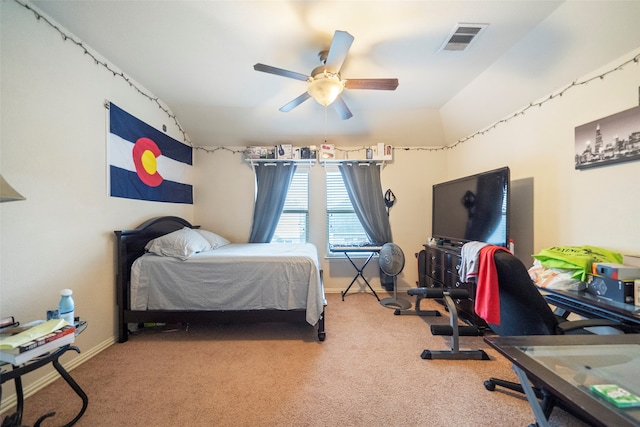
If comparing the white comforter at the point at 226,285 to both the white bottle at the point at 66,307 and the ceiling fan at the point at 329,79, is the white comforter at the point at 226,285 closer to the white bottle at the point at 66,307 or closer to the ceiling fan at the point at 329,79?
the white bottle at the point at 66,307

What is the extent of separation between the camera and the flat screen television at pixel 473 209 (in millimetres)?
2346

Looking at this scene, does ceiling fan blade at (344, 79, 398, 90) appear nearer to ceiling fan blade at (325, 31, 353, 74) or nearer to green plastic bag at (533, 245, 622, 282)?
ceiling fan blade at (325, 31, 353, 74)

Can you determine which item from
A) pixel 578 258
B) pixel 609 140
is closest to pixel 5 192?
pixel 578 258

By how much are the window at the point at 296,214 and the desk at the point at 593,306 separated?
2962mm

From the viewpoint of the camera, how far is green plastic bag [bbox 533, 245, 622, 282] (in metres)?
1.59

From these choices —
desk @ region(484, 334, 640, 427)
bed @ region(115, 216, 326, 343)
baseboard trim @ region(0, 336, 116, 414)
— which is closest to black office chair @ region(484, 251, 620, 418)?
desk @ region(484, 334, 640, 427)

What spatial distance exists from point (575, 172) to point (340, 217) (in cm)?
270

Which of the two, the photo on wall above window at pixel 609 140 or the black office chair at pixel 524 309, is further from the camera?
the photo on wall above window at pixel 609 140

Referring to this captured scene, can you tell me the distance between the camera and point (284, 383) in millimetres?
1773

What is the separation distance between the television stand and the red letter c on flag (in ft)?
11.4

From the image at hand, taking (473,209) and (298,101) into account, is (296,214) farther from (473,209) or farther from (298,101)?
(473,209)

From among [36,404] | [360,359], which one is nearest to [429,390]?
[360,359]

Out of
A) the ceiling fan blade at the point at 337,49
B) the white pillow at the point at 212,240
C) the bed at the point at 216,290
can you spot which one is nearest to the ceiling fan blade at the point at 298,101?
the ceiling fan blade at the point at 337,49

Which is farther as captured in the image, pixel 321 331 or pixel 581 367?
pixel 321 331
